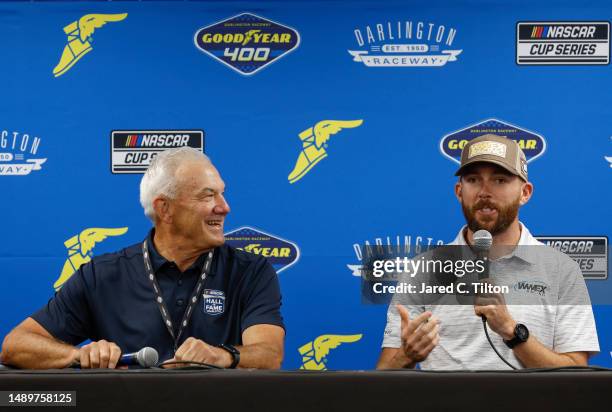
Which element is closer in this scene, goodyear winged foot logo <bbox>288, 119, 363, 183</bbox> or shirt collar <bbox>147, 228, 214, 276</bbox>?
shirt collar <bbox>147, 228, 214, 276</bbox>

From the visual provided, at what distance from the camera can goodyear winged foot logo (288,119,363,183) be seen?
9.74ft

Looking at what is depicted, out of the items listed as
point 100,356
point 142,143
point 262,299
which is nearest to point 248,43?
point 142,143

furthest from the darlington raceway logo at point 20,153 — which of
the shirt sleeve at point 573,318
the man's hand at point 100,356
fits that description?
the shirt sleeve at point 573,318

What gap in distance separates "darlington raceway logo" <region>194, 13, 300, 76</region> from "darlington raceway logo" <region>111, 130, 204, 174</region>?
32 cm

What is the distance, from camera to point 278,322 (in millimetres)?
2031

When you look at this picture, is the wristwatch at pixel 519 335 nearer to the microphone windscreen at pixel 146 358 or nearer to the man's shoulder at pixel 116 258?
the microphone windscreen at pixel 146 358

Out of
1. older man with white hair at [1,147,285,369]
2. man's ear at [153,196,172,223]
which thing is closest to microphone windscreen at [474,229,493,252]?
older man with white hair at [1,147,285,369]

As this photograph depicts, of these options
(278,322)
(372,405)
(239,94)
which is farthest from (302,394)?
(239,94)

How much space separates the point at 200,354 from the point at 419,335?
529 mm

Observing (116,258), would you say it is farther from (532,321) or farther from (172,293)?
(532,321)

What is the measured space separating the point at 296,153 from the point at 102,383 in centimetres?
187

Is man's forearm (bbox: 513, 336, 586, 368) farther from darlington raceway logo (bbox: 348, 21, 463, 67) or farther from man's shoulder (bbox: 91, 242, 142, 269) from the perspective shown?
darlington raceway logo (bbox: 348, 21, 463, 67)

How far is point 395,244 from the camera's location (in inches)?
116

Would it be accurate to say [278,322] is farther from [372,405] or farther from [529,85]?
[529,85]
